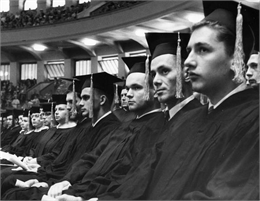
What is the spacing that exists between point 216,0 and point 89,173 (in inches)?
77.9

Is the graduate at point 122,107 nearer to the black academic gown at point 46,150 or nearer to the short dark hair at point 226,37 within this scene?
the black academic gown at point 46,150

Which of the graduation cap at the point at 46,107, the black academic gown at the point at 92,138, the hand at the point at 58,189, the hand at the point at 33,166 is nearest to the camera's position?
the hand at the point at 58,189

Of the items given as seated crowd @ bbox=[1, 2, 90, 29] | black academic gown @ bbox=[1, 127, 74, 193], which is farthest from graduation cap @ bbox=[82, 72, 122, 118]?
seated crowd @ bbox=[1, 2, 90, 29]

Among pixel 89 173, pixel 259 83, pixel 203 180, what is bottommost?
pixel 89 173

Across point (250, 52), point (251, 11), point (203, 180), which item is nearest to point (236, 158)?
point (203, 180)

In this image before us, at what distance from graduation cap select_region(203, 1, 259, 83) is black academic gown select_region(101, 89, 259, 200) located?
0.17 metres

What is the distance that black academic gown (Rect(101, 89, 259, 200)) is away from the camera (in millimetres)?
2008

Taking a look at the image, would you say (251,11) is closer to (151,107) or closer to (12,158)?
(151,107)

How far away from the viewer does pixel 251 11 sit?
2.25 metres

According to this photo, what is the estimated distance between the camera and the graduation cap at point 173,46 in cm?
267

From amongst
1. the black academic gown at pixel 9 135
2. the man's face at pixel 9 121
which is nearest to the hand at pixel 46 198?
the black academic gown at pixel 9 135

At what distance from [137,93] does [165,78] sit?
0.77 metres

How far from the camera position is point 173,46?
9.72 feet

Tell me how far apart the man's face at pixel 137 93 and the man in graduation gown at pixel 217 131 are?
1035mm
